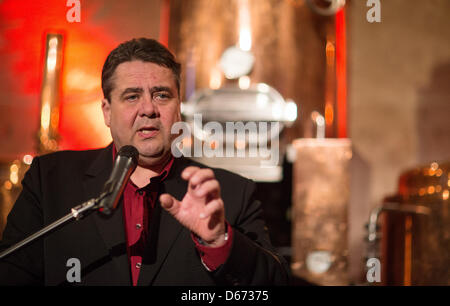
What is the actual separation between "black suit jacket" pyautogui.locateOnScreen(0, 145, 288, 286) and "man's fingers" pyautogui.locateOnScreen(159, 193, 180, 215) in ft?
0.60

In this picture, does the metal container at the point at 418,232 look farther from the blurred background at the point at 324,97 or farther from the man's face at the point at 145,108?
the man's face at the point at 145,108

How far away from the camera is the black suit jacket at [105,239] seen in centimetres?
123

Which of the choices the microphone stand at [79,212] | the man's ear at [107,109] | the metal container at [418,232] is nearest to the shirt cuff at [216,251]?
the microphone stand at [79,212]

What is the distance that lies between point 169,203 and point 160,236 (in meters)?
0.38

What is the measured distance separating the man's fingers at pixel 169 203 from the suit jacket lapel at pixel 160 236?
334mm

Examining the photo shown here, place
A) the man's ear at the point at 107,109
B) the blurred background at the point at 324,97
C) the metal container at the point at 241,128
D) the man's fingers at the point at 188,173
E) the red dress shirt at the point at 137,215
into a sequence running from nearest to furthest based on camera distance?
1. the man's fingers at the point at 188,173
2. the red dress shirt at the point at 137,215
3. the man's ear at the point at 107,109
4. the blurred background at the point at 324,97
5. the metal container at the point at 241,128

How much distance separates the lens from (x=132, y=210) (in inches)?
56.9

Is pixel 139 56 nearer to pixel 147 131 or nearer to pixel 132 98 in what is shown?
pixel 132 98

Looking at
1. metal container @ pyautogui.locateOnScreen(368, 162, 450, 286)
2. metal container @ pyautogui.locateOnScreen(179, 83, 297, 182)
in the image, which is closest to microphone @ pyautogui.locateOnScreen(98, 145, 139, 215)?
metal container @ pyautogui.locateOnScreen(368, 162, 450, 286)

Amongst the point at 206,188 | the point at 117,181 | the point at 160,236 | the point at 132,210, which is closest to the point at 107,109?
the point at 132,210

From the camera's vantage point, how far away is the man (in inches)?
51.3

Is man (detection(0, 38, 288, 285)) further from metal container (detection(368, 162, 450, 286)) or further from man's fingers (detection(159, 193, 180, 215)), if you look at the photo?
metal container (detection(368, 162, 450, 286))

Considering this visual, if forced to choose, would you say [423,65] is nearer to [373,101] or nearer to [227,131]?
[373,101]

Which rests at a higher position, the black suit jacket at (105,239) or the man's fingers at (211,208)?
the man's fingers at (211,208)
